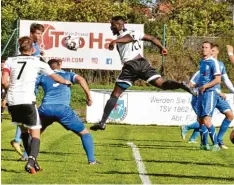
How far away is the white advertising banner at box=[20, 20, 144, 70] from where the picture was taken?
39938 mm

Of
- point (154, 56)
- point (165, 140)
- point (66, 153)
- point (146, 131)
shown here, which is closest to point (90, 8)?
point (154, 56)

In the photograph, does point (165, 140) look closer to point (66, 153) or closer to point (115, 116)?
point (66, 153)

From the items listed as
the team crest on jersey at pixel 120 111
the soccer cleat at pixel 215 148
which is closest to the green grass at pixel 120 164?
the soccer cleat at pixel 215 148

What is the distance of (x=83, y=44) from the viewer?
40.4m

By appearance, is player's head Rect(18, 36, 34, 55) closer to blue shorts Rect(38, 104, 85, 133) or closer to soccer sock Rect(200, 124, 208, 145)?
blue shorts Rect(38, 104, 85, 133)

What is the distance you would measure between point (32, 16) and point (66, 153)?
2611 centimetres

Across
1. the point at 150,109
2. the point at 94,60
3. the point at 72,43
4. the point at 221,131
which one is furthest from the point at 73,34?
the point at 221,131

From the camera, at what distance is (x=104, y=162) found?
14602 millimetres

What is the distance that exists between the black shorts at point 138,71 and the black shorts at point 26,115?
8.83 ft

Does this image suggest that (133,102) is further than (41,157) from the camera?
Yes

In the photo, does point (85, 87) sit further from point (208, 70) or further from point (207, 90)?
point (207, 90)

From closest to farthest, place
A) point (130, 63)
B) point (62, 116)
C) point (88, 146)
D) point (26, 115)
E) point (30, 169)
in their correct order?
1. point (30, 169)
2. point (26, 115)
3. point (88, 146)
4. point (62, 116)
5. point (130, 63)

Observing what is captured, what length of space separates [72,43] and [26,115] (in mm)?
28347

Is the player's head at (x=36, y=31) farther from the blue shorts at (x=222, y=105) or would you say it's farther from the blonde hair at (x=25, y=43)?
the blue shorts at (x=222, y=105)
